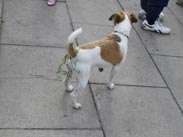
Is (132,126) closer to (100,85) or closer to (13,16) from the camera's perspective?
(100,85)

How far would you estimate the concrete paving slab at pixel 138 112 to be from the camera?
371cm

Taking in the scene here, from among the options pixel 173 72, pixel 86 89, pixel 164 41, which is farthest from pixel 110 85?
pixel 164 41

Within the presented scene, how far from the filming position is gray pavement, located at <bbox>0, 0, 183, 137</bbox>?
3.58 metres

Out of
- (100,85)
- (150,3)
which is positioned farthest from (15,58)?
(150,3)

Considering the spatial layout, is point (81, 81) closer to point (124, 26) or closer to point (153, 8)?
point (124, 26)

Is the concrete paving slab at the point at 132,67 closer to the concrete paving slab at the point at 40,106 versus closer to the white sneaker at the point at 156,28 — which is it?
the white sneaker at the point at 156,28

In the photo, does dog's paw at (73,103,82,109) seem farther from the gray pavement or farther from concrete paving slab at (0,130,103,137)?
concrete paving slab at (0,130,103,137)

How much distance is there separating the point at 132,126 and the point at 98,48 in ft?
3.06

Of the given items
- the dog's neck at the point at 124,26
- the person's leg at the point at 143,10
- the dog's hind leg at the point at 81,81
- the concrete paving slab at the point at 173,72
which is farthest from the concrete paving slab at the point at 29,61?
the person's leg at the point at 143,10

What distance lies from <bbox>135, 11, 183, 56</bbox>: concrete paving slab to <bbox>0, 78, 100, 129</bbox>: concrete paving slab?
1772mm

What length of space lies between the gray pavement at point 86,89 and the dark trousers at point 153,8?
25 centimetres

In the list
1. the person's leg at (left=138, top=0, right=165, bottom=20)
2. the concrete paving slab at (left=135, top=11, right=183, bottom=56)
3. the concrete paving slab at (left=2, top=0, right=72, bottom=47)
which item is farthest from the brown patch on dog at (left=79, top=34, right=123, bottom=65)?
the person's leg at (left=138, top=0, right=165, bottom=20)

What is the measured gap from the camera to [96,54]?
3.53 m

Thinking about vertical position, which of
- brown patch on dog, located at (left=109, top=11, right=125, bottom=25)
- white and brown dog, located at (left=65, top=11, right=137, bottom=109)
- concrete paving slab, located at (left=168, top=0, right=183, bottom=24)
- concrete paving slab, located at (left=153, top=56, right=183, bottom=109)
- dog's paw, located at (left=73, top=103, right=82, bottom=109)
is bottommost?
concrete paving slab, located at (left=168, top=0, right=183, bottom=24)
